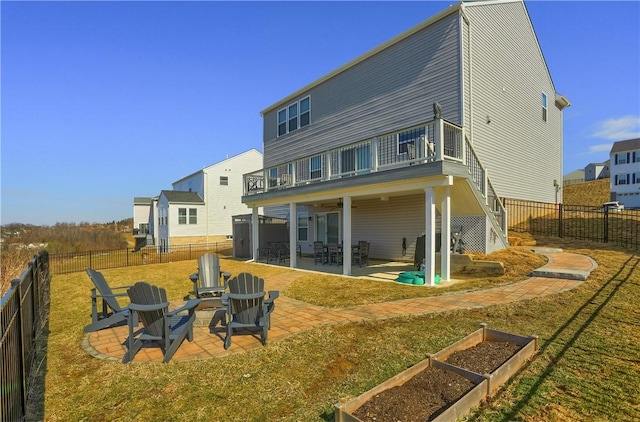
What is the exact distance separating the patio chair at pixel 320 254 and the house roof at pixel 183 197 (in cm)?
1971

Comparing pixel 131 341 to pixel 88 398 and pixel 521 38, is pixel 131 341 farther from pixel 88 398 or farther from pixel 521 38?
pixel 521 38

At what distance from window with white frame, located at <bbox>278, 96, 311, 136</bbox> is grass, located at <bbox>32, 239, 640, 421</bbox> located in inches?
594

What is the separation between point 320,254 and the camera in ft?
47.0

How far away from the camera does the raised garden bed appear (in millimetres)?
2629

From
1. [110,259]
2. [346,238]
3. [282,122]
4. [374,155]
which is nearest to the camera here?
[374,155]

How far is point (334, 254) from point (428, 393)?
35.6 ft

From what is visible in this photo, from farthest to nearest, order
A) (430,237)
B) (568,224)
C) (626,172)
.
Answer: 1. (626,172)
2. (568,224)
3. (430,237)

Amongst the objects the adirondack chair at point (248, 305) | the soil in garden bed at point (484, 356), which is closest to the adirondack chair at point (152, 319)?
the adirondack chair at point (248, 305)

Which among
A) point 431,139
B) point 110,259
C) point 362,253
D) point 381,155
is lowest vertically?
point 110,259

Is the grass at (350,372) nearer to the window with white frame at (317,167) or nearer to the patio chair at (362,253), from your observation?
the patio chair at (362,253)

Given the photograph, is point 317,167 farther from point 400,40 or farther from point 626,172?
point 626,172

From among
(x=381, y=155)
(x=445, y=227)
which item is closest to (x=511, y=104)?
(x=381, y=155)

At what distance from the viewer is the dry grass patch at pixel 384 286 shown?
724cm

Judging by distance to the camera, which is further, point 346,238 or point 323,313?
point 346,238
